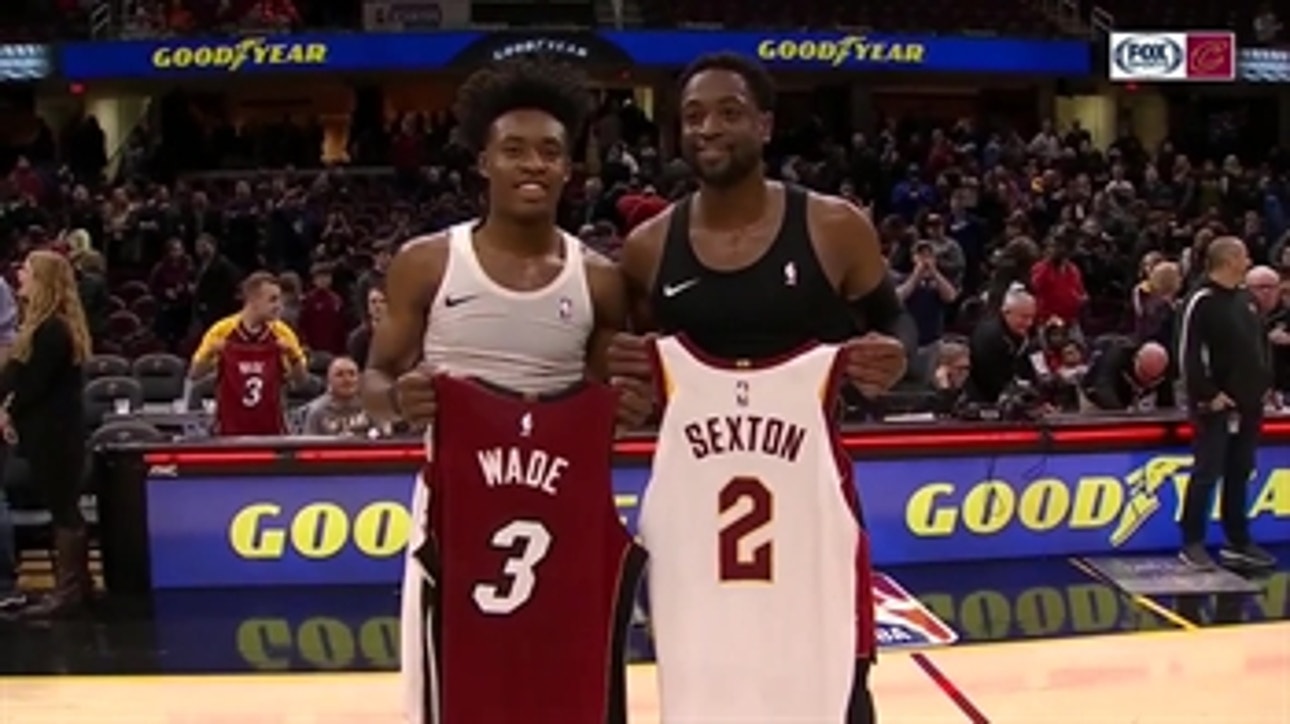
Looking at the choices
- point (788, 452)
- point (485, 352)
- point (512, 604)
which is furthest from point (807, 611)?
point (485, 352)

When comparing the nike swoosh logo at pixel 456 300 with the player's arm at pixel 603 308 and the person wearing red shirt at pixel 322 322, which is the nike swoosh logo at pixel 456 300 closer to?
the player's arm at pixel 603 308

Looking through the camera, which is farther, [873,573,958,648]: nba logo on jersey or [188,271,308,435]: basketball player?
[188,271,308,435]: basketball player

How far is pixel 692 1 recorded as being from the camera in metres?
22.6

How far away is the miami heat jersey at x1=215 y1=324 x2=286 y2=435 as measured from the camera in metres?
8.02

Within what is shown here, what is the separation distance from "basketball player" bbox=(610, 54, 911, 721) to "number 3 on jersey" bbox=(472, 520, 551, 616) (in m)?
0.28

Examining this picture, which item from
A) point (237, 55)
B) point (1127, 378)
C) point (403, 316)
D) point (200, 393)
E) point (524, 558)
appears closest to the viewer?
point (524, 558)

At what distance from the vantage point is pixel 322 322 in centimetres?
1122

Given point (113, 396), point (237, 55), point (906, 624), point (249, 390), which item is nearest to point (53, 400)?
point (249, 390)

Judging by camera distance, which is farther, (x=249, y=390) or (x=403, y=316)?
(x=249, y=390)

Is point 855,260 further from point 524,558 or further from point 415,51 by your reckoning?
point 415,51

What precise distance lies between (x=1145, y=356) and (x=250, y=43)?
536 inches

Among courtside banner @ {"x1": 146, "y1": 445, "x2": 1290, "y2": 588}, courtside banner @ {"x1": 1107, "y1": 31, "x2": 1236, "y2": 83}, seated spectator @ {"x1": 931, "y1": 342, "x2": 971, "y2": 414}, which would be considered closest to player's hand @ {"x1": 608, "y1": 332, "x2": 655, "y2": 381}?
courtside banner @ {"x1": 146, "y1": 445, "x2": 1290, "y2": 588}

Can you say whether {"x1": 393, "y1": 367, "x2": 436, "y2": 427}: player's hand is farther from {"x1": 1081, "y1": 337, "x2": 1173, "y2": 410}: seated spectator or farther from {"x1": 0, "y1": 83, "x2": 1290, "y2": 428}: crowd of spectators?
{"x1": 1081, "y1": 337, "x2": 1173, "y2": 410}: seated spectator

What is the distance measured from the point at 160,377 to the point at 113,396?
1.05 m
